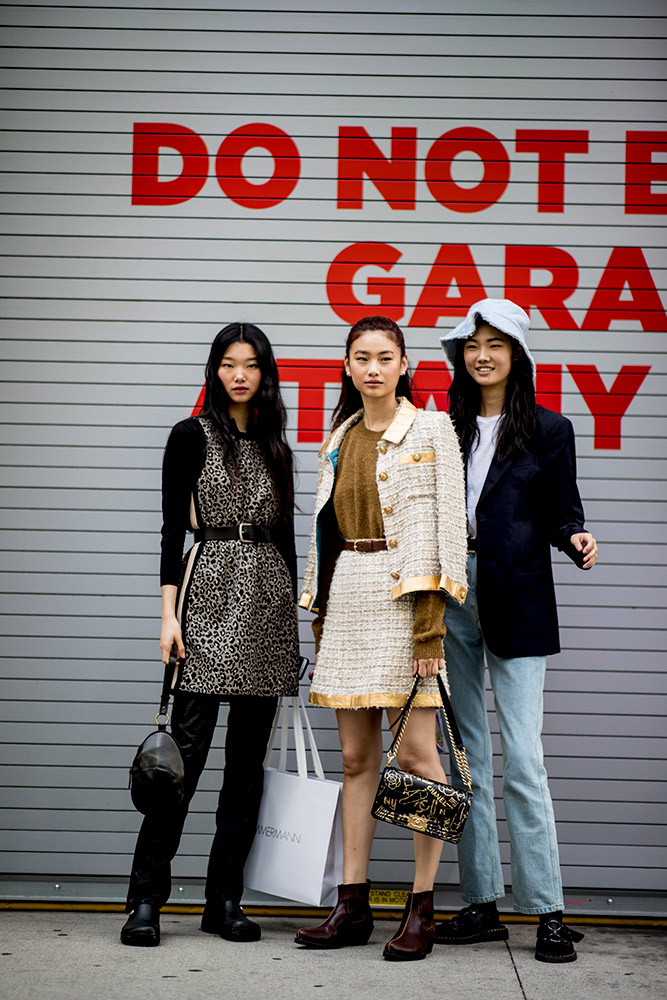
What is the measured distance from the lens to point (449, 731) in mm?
3596

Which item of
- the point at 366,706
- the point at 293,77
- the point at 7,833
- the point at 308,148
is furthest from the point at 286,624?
the point at 293,77

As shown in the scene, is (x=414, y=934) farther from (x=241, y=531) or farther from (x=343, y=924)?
(x=241, y=531)

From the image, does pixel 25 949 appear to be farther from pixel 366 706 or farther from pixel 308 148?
pixel 308 148

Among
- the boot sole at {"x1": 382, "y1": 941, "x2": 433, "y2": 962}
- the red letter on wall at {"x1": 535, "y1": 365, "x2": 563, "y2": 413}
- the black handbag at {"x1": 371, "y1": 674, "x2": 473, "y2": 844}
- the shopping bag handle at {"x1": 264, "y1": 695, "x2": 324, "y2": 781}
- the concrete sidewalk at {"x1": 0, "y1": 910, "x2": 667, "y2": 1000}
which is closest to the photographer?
the concrete sidewalk at {"x1": 0, "y1": 910, "x2": 667, "y2": 1000}

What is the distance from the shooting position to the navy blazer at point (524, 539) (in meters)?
3.65

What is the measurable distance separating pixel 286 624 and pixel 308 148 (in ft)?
7.02

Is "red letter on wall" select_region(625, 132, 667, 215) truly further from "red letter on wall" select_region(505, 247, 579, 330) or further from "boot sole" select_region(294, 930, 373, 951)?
"boot sole" select_region(294, 930, 373, 951)

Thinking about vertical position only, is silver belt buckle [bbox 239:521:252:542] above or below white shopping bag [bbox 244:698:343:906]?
above

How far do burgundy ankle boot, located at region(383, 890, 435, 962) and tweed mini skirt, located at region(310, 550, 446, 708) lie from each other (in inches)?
26.9

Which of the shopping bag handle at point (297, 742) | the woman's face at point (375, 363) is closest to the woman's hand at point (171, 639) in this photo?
the shopping bag handle at point (297, 742)

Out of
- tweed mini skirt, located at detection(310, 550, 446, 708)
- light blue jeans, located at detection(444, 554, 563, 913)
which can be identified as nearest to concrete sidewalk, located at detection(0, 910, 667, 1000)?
light blue jeans, located at detection(444, 554, 563, 913)

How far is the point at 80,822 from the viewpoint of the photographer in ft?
14.7

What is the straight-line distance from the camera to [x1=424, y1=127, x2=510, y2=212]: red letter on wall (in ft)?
15.1

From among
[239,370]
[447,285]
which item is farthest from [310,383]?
[239,370]
